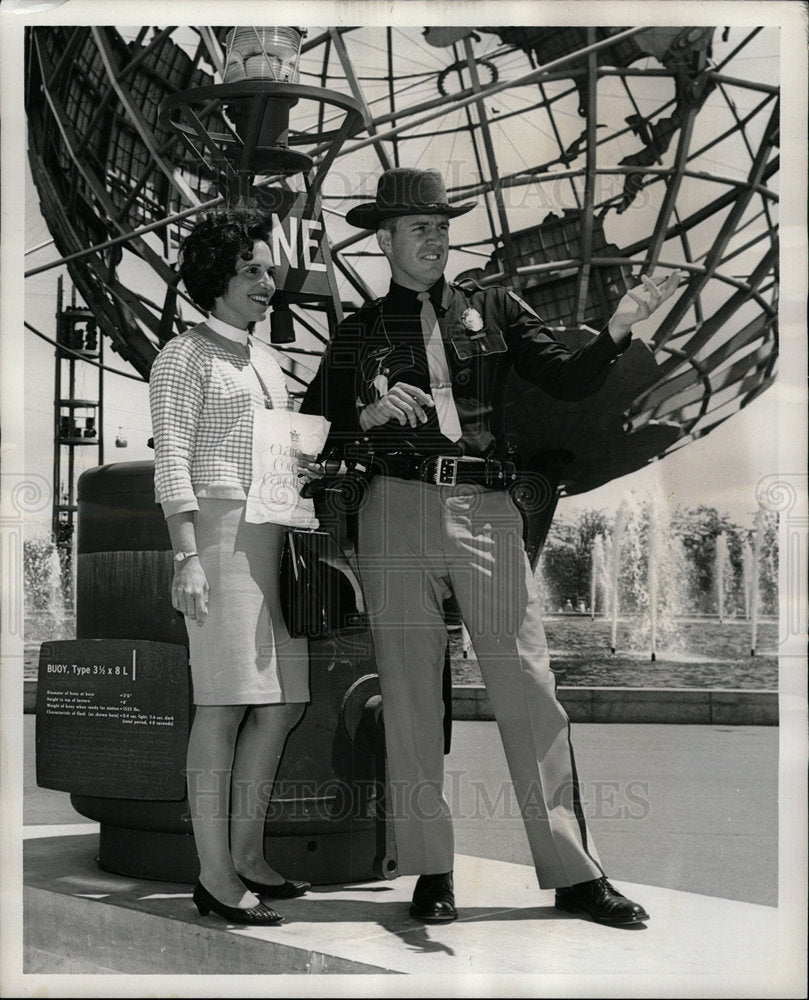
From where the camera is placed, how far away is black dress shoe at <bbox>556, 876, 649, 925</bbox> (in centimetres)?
285

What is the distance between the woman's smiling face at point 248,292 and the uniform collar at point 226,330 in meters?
0.01

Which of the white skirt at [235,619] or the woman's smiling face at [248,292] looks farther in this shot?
the woman's smiling face at [248,292]

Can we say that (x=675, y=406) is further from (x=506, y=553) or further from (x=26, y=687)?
(x=26, y=687)

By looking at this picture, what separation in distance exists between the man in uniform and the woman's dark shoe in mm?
349

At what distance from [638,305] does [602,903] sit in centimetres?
148

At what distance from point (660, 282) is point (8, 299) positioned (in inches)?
69.8

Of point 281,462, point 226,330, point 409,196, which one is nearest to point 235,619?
point 281,462

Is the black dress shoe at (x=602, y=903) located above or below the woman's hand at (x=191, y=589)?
below

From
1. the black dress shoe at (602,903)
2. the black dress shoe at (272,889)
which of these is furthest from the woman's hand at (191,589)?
the black dress shoe at (602,903)

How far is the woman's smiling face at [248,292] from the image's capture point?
3.04 m

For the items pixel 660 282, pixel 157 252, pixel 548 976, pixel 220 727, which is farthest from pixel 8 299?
pixel 548 976

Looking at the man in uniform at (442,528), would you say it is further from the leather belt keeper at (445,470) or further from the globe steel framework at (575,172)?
the globe steel framework at (575,172)

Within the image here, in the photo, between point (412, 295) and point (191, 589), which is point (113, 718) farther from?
point (412, 295)

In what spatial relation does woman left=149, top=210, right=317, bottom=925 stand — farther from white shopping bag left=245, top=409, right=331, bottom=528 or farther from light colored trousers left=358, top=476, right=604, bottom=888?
light colored trousers left=358, top=476, right=604, bottom=888
